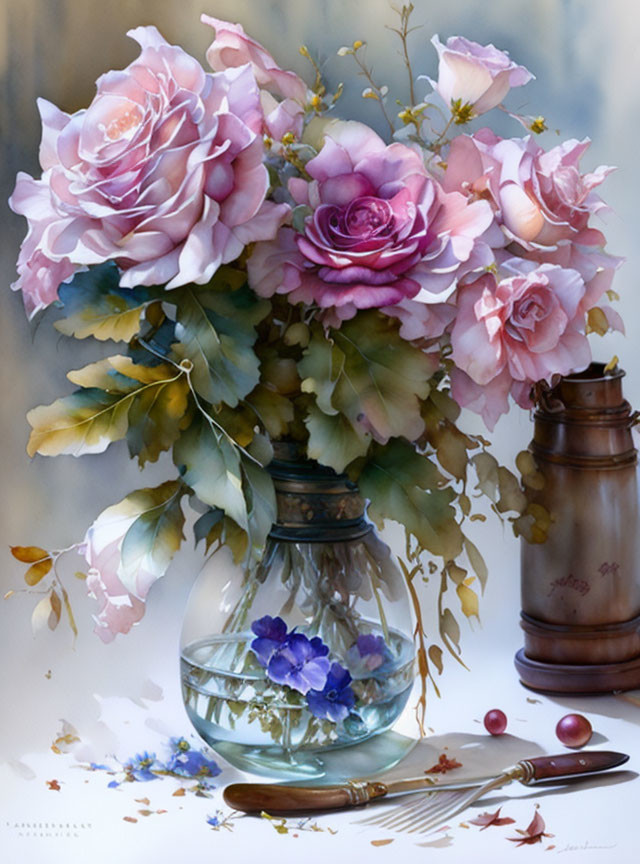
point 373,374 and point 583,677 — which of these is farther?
point 583,677

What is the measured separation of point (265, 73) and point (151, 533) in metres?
0.30

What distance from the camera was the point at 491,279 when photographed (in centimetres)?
75

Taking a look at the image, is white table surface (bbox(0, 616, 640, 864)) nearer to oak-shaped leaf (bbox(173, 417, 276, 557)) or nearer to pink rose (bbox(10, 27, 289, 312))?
oak-shaped leaf (bbox(173, 417, 276, 557))

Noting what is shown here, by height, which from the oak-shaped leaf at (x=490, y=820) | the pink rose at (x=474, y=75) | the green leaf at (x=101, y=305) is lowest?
the oak-shaped leaf at (x=490, y=820)

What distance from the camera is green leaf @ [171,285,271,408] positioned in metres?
0.74

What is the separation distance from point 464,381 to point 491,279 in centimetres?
7

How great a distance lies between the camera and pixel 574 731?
3.03 feet

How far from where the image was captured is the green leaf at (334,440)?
75 centimetres

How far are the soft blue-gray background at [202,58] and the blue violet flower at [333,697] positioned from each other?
0.32m
